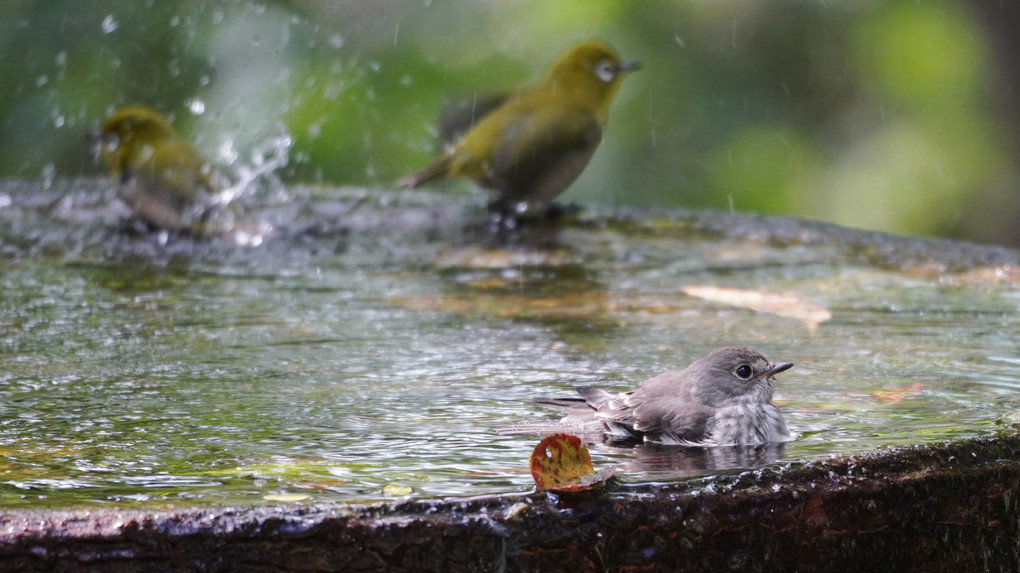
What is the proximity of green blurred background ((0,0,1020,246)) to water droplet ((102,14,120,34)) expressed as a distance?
0.07ft

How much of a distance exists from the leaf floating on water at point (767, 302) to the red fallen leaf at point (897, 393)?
35.6 inches

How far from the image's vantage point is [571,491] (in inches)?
72.4

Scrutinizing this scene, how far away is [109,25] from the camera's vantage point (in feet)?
Answer: 30.0

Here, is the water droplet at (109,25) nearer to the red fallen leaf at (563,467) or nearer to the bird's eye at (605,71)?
the bird's eye at (605,71)

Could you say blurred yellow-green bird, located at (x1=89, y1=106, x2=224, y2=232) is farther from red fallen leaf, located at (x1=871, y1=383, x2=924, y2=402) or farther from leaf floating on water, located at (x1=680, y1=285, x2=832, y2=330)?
red fallen leaf, located at (x1=871, y1=383, x2=924, y2=402)

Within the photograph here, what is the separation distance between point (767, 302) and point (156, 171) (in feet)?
10.2

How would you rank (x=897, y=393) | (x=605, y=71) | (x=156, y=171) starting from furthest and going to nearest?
(x=605, y=71)
(x=156, y=171)
(x=897, y=393)

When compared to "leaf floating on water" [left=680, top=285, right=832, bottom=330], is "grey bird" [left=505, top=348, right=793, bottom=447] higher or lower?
lower

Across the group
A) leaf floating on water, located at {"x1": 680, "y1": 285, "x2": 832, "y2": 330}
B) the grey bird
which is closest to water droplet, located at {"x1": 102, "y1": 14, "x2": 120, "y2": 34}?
leaf floating on water, located at {"x1": 680, "y1": 285, "x2": 832, "y2": 330}

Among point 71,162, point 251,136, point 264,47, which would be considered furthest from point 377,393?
point 71,162

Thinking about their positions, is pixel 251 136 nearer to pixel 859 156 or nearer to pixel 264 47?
pixel 264 47

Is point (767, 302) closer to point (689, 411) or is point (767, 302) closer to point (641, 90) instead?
point (689, 411)

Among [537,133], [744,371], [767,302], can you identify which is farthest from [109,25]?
[744,371]

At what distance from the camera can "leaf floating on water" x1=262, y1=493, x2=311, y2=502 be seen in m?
1.81
